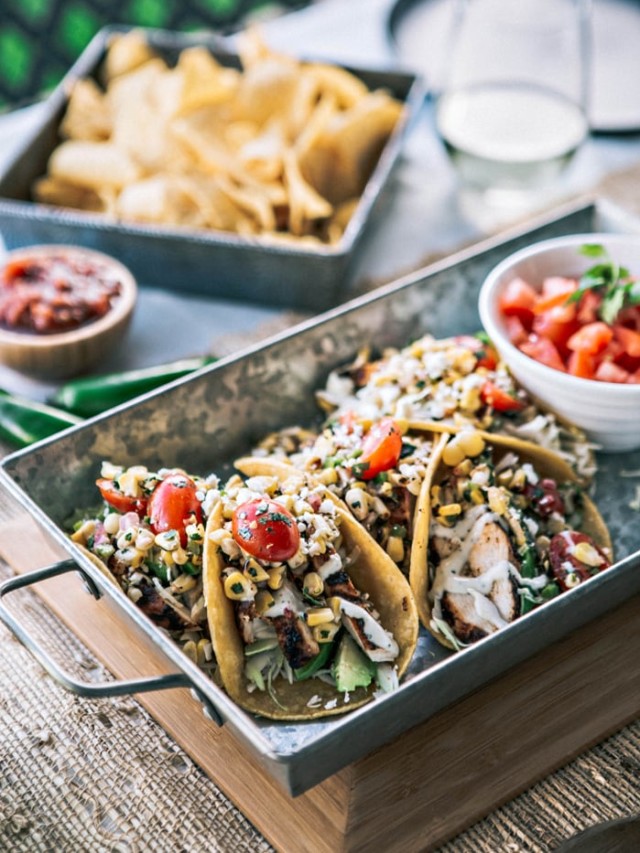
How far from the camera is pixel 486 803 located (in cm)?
193

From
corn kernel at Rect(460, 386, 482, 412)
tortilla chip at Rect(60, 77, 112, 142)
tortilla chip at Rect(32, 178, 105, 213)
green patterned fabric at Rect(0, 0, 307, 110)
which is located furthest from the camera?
green patterned fabric at Rect(0, 0, 307, 110)

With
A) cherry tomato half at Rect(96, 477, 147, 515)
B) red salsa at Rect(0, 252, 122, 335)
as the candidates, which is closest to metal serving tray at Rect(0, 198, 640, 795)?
cherry tomato half at Rect(96, 477, 147, 515)

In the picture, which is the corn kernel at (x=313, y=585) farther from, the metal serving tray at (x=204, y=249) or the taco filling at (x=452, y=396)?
the metal serving tray at (x=204, y=249)

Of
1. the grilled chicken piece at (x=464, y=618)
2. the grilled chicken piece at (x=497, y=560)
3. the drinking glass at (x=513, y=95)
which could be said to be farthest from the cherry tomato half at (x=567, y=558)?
the drinking glass at (x=513, y=95)

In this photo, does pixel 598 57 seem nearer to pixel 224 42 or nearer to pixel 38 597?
pixel 224 42

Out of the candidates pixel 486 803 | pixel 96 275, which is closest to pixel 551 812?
pixel 486 803

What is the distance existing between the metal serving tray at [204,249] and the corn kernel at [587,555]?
1.24 meters

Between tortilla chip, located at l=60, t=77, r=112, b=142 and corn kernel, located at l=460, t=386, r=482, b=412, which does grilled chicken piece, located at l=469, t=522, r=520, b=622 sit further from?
tortilla chip, located at l=60, t=77, r=112, b=142

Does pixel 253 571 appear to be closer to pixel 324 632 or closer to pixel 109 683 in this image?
pixel 324 632

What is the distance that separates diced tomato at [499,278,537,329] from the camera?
2.67 meters

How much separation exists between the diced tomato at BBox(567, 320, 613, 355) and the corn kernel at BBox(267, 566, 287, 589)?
1020 mm

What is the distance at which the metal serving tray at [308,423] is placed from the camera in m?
1.76

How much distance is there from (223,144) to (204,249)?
1.66 feet

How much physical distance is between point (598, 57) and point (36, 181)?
247 cm
